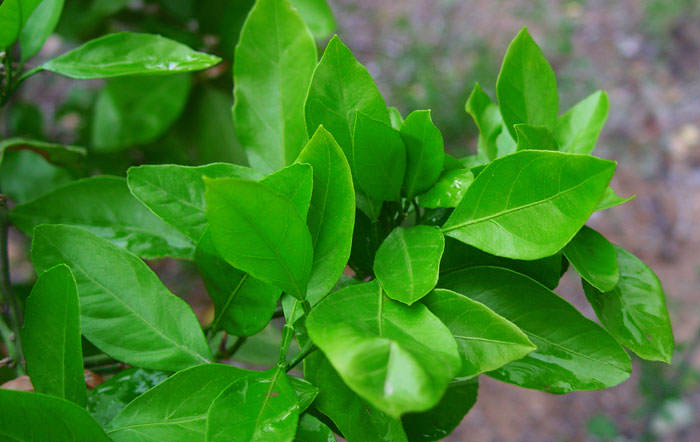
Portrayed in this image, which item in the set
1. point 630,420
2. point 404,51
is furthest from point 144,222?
point 404,51

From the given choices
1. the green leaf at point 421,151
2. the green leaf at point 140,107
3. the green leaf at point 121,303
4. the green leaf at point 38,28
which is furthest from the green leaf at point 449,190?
the green leaf at point 140,107

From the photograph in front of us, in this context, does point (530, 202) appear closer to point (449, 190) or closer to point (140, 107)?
point (449, 190)

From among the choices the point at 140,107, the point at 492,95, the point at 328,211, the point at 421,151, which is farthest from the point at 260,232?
the point at 492,95

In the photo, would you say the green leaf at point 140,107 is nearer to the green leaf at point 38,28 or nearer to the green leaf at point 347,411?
the green leaf at point 38,28

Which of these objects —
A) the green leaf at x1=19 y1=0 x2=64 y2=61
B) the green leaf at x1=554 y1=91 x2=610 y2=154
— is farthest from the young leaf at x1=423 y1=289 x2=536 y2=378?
the green leaf at x1=19 y1=0 x2=64 y2=61

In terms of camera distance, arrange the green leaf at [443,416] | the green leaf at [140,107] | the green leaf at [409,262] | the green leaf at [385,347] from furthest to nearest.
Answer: the green leaf at [140,107] < the green leaf at [443,416] < the green leaf at [409,262] < the green leaf at [385,347]

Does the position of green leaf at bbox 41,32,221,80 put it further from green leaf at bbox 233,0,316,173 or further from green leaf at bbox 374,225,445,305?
green leaf at bbox 374,225,445,305
